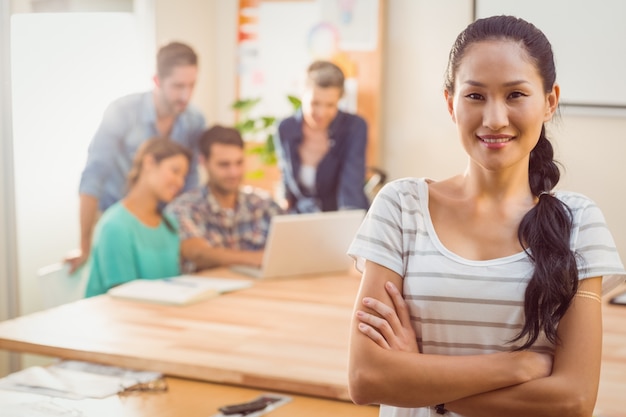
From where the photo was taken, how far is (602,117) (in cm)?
435

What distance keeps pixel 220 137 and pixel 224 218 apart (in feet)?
1.17

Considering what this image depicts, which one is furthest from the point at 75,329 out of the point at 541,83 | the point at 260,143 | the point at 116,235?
the point at 260,143

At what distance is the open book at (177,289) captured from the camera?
3152mm

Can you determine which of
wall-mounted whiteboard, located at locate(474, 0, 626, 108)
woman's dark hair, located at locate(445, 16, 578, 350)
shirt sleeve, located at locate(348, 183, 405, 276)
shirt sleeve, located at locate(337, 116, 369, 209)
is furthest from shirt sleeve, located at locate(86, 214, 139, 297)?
woman's dark hair, located at locate(445, 16, 578, 350)

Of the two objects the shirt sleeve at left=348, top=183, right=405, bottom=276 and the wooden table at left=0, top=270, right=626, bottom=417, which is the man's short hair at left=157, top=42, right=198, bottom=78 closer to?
the wooden table at left=0, top=270, right=626, bottom=417

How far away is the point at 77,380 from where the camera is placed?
2.43 metres

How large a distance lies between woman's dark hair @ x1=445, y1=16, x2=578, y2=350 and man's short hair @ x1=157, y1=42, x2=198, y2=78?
2537mm

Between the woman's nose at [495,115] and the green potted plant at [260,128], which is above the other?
the woman's nose at [495,115]

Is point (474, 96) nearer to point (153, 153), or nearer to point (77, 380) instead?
point (77, 380)

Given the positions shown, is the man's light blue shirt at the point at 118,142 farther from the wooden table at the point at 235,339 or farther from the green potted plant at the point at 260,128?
the wooden table at the point at 235,339

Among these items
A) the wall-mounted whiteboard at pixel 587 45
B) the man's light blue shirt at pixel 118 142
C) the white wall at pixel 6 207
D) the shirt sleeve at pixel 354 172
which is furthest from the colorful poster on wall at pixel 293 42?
the white wall at pixel 6 207

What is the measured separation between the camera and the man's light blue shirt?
402 cm

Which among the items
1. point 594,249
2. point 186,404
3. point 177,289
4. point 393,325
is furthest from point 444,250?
point 177,289

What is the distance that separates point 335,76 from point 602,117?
1283 mm
